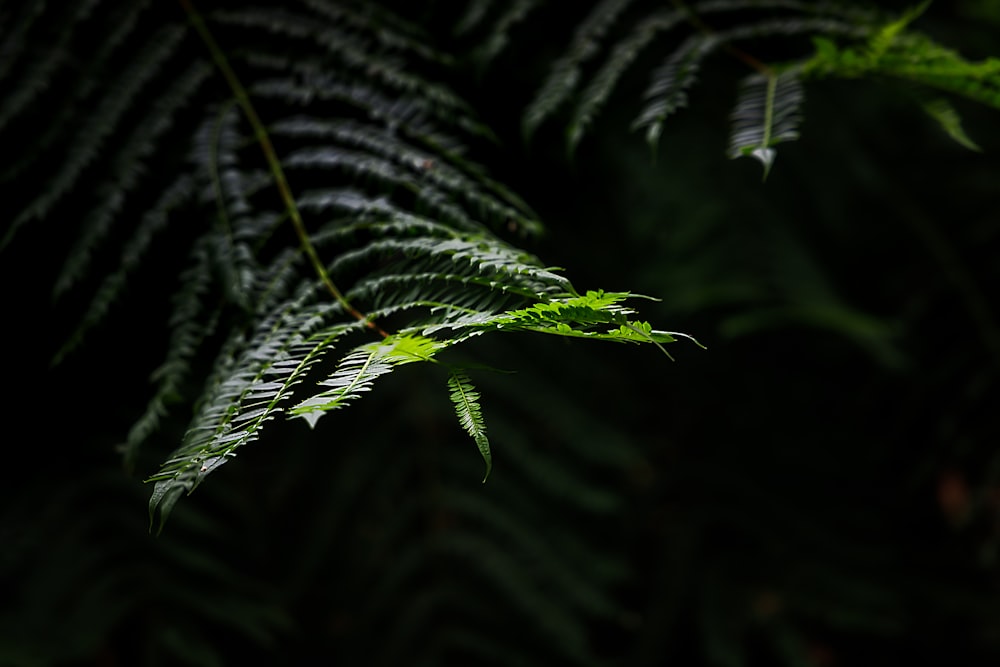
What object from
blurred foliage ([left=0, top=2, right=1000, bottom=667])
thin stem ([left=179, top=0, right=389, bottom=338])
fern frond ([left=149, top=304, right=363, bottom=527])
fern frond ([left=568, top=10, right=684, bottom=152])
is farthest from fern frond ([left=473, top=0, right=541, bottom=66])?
fern frond ([left=149, top=304, right=363, bottom=527])

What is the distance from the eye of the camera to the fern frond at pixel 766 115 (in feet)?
2.16

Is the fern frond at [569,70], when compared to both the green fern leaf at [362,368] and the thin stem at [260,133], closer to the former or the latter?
the thin stem at [260,133]

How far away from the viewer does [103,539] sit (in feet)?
3.59

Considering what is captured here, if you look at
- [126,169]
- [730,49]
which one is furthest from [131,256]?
[730,49]

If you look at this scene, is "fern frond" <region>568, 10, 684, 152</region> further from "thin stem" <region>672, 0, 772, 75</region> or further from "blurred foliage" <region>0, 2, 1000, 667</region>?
"blurred foliage" <region>0, 2, 1000, 667</region>

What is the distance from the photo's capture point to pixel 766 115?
736mm

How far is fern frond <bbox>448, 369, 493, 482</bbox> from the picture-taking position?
0.43 meters

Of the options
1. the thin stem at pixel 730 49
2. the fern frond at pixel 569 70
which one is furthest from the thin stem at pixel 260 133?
the thin stem at pixel 730 49

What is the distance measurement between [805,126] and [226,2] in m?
0.97

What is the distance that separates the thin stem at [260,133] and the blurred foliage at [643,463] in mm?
285

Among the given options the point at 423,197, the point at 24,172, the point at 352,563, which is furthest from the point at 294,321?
the point at 352,563

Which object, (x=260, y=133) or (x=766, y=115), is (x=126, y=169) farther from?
(x=766, y=115)

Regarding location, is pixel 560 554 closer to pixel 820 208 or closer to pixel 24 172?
pixel 820 208

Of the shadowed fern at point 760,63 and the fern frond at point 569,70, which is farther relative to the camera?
the fern frond at point 569,70
